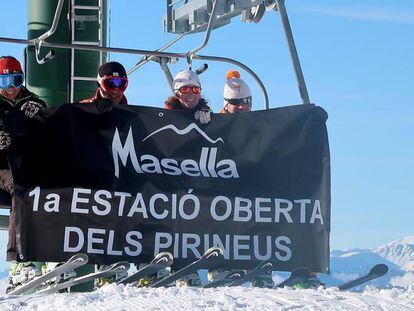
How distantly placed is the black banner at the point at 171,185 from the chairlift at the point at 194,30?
53 cm

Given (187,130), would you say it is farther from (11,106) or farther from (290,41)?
(11,106)

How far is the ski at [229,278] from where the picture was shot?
1027 cm

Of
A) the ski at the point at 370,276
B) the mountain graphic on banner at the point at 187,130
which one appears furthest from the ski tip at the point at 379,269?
the mountain graphic on banner at the point at 187,130

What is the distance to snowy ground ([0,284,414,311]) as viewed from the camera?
7.28 metres

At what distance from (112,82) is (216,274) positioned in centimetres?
195

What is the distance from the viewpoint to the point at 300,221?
11.1 m

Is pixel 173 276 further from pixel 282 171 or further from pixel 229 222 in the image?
pixel 282 171

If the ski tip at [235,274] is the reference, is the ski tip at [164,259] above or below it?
above

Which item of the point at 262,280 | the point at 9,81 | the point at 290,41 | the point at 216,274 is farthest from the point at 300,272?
the point at 9,81

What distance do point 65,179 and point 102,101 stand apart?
789 millimetres

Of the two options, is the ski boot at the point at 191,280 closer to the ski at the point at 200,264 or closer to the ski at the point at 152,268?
the ski at the point at 200,264

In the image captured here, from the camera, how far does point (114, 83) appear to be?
427 inches

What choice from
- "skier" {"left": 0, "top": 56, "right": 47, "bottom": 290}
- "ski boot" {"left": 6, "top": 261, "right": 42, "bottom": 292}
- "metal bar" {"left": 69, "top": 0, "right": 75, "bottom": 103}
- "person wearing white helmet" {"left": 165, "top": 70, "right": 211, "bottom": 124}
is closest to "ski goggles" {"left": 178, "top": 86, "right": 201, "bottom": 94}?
"person wearing white helmet" {"left": 165, "top": 70, "right": 211, "bottom": 124}

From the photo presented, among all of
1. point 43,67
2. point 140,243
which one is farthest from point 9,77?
point 43,67
